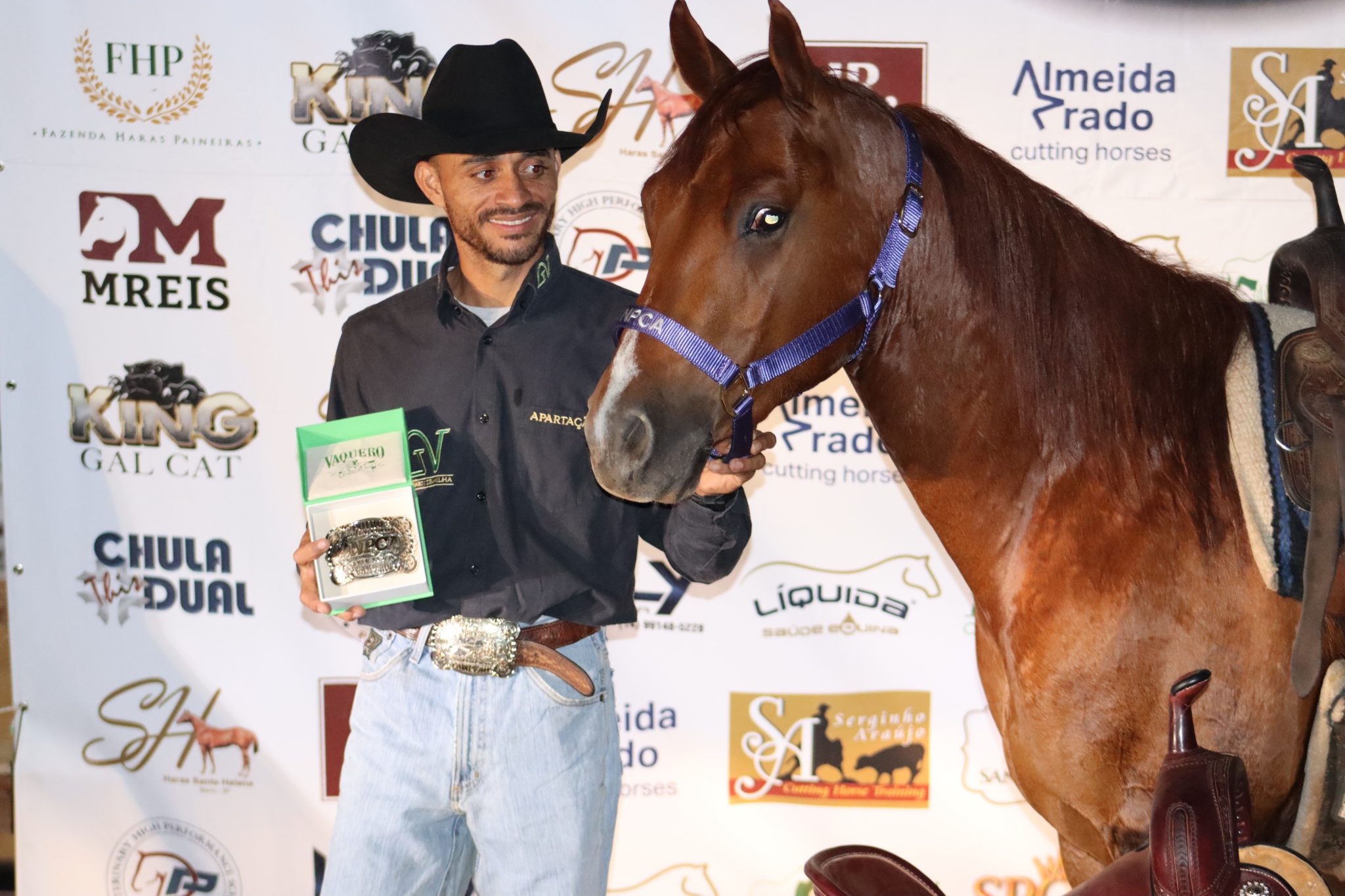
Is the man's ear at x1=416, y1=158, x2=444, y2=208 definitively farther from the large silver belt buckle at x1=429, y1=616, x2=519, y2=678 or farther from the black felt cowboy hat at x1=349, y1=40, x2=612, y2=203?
the large silver belt buckle at x1=429, y1=616, x2=519, y2=678

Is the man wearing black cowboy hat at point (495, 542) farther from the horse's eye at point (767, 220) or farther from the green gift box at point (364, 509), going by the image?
the horse's eye at point (767, 220)

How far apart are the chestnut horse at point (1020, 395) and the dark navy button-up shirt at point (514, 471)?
44 cm

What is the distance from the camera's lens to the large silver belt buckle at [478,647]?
1849 mm

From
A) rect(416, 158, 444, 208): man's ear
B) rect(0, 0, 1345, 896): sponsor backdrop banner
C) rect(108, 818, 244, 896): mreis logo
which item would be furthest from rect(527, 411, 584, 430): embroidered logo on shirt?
rect(108, 818, 244, 896): mreis logo

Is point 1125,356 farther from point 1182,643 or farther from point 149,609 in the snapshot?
point 149,609

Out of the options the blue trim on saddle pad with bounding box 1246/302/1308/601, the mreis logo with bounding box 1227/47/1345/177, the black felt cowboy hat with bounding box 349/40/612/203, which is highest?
the mreis logo with bounding box 1227/47/1345/177

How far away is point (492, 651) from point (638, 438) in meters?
0.59

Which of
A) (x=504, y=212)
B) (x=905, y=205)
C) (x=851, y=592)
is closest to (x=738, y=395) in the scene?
(x=905, y=205)

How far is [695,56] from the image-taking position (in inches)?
67.7

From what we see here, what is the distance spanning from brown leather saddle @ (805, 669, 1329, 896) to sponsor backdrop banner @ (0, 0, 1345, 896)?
1964 millimetres

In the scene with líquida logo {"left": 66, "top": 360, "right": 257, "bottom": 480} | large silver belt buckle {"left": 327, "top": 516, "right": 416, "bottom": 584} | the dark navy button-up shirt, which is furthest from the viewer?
líquida logo {"left": 66, "top": 360, "right": 257, "bottom": 480}

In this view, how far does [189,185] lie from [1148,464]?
285 cm

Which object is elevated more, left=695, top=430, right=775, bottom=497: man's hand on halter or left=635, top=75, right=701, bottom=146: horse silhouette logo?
left=635, top=75, right=701, bottom=146: horse silhouette logo

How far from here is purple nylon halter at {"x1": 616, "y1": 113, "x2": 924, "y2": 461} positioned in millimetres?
1478
